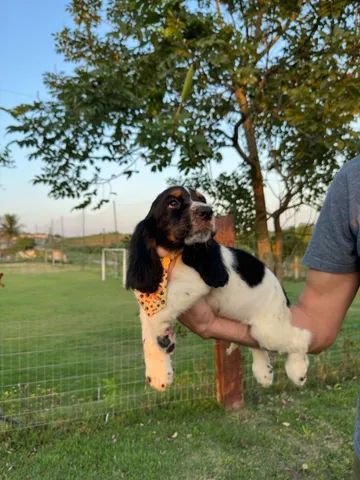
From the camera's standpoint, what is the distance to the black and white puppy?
2.01 meters

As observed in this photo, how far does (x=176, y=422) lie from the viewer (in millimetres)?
4484

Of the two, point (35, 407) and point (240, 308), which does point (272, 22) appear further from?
point (35, 407)

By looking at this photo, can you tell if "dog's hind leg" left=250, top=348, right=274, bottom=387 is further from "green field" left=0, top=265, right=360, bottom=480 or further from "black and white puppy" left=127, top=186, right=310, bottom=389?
"green field" left=0, top=265, right=360, bottom=480

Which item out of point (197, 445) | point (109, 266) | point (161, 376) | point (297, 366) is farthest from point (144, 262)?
point (109, 266)

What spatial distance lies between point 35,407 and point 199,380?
158 centimetres

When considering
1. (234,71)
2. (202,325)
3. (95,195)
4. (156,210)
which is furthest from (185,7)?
(202,325)

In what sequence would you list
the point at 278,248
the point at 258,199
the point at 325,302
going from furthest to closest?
1. the point at 278,248
2. the point at 258,199
3. the point at 325,302

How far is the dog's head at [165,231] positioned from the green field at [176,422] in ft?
6.89

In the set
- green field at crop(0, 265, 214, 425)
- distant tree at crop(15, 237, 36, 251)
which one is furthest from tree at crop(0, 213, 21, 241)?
green field at crop(0, 265, 214, 425)

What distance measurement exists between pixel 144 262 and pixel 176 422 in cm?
290

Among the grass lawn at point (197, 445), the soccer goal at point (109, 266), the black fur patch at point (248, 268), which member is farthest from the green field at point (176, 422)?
the soccer goal at point (109, 266)

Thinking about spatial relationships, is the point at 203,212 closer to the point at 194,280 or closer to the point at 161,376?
the point at 194,280

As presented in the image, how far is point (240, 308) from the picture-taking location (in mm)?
2277

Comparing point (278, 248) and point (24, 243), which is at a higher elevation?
point (24, 243)
